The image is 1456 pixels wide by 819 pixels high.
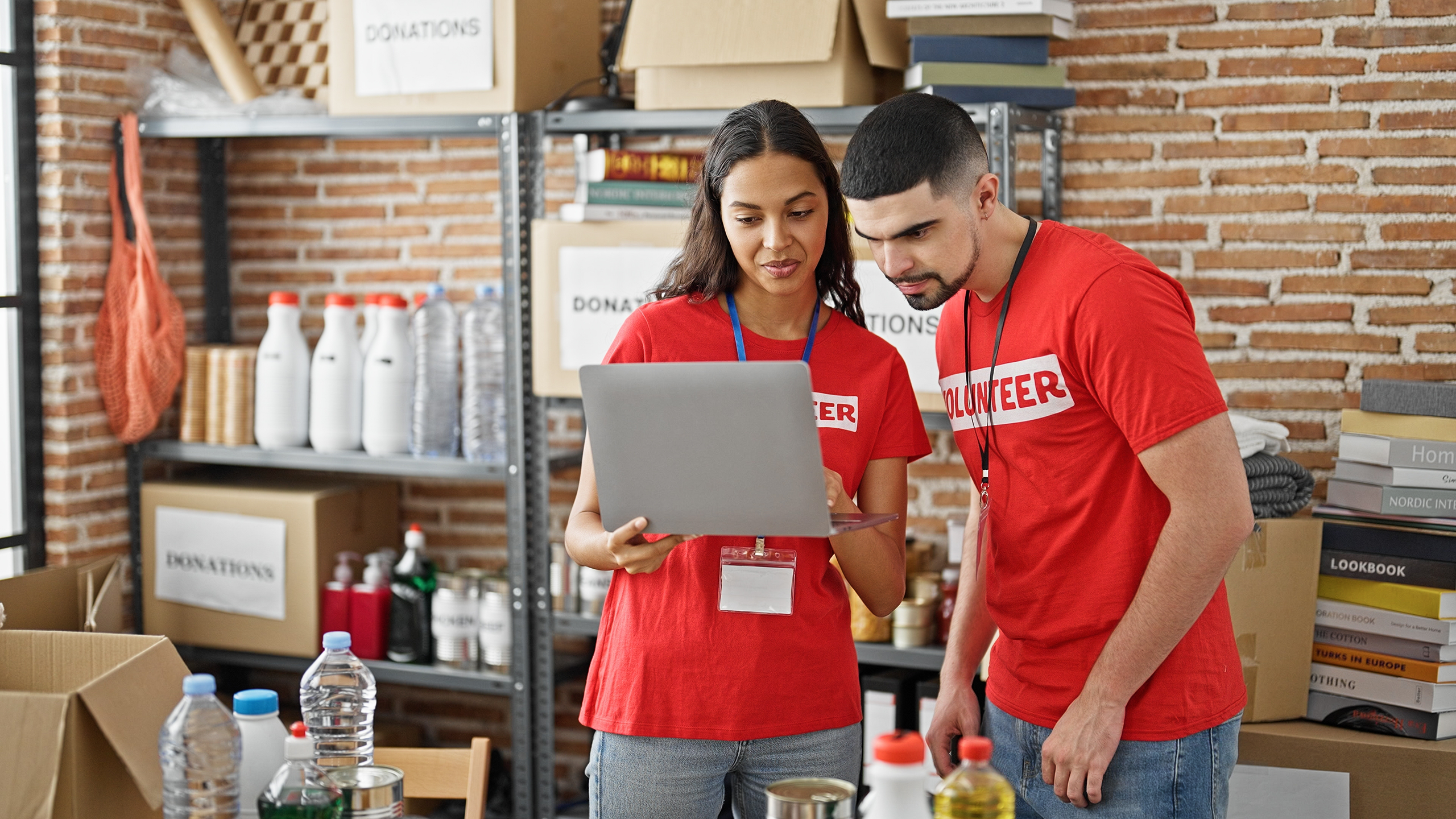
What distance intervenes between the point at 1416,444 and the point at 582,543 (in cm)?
161

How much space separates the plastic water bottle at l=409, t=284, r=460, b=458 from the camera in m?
3.00

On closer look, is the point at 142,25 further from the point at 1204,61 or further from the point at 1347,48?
the point at 1347,48

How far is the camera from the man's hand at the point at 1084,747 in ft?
4.90

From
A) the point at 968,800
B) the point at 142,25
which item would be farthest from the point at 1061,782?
the point at 142,25

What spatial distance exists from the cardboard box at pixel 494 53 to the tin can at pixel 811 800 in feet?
6.47

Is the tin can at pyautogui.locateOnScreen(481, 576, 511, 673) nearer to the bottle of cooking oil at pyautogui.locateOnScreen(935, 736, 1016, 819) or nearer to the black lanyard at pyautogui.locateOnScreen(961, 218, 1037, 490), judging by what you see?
the black lanyard at pyautogui.locateOnScreen(961, 218, 1037, 490)

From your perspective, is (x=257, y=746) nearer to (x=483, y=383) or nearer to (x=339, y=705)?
(x=339, y=705)

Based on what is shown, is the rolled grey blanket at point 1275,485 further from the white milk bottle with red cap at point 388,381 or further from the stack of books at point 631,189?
the white milk bottle with red cap at point 388,381

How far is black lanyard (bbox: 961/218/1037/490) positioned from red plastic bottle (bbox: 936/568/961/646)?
107 centimetres

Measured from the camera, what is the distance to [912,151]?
1.49 m

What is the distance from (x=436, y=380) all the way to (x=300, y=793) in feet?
6.26

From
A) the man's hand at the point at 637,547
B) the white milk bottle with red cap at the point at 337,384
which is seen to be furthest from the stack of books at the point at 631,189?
the man's hand at the point at 637,547

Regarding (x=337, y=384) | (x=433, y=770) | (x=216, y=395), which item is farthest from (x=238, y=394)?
(x=433, y=770)

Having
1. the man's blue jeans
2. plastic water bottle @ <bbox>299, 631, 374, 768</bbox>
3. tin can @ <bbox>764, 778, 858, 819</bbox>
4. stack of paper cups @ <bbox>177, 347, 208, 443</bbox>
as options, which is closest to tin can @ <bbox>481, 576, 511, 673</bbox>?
stack of paper cups @ <bbox>177, 347, 208, 443</bbox>
